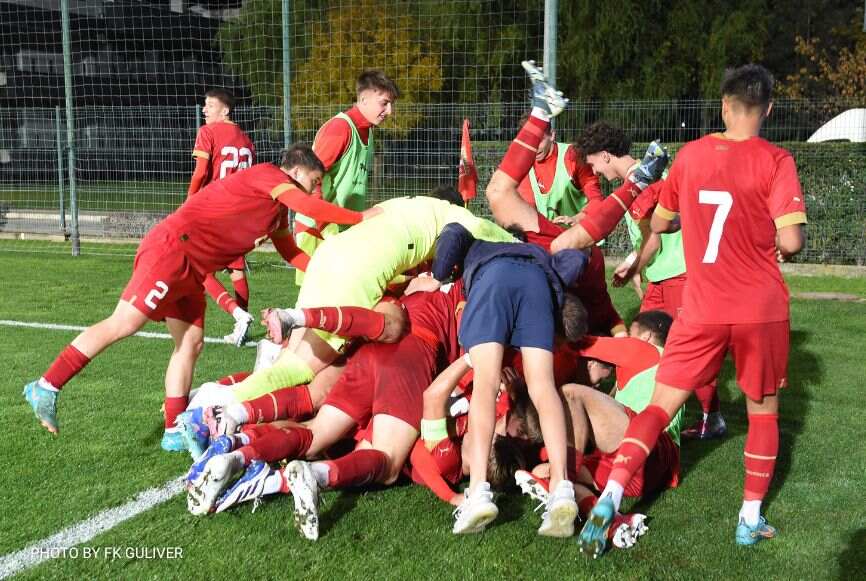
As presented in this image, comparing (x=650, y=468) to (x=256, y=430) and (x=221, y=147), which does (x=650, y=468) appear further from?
(x=221, y=147)

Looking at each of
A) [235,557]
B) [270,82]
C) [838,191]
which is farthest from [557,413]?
[270,82]

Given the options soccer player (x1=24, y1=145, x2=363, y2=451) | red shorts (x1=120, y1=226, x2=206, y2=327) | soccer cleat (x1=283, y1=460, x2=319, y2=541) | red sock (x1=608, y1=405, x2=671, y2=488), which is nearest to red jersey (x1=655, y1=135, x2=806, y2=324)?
red sock (x1=608, y1=405, x2=671, y2=488)

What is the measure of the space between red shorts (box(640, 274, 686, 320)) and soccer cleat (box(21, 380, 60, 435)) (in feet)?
11.5

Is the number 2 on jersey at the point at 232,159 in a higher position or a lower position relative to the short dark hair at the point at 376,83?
lower

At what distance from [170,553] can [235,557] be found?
0.26 meters

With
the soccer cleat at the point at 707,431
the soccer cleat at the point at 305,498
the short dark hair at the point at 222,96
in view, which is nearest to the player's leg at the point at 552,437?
the soccer cleat at the point at 305,498

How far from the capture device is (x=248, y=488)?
359 centimetres

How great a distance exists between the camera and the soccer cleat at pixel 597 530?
309 cm

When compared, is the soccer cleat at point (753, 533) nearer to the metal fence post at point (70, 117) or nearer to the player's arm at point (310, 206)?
the player's arm at point (310, 206)

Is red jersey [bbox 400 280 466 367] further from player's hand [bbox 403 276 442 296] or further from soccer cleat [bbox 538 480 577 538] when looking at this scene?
soccer cleat [bbox 538 480 577 538]

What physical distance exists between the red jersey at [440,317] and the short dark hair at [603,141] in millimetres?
1459

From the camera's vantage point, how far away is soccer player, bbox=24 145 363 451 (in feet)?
14.6

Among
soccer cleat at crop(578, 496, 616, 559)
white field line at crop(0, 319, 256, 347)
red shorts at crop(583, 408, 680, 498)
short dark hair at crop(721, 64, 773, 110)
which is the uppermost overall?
short dark hair at crop(721, 64, 773, 110)

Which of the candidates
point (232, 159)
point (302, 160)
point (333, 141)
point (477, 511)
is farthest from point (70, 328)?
point (477, 511)
